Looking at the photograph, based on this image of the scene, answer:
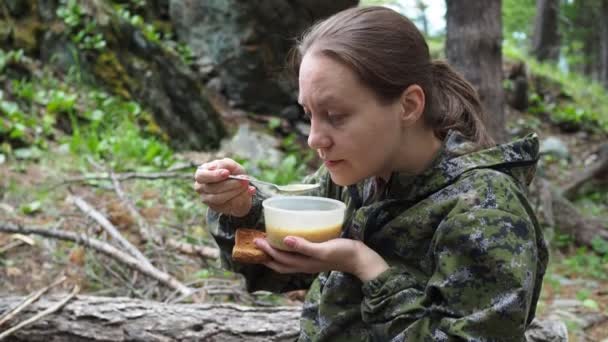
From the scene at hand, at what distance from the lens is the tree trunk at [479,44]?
4.30 meters

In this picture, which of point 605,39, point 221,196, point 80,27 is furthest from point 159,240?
point 605,39

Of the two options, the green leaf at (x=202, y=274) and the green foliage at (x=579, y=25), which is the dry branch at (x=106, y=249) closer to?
the green leaf at (x=202, y=274)

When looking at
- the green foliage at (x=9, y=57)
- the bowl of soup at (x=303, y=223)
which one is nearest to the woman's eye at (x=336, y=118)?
the bowl of soup at (x=303, y=223)

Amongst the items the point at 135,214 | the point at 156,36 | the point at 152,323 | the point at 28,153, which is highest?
the point at 156,36

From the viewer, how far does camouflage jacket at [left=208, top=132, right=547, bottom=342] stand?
4.38ft

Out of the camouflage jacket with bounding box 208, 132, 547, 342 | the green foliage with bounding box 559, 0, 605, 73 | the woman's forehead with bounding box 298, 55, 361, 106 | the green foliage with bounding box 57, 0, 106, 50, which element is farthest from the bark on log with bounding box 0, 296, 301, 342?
the green foliage with bounding box 559, 0, 605, 73

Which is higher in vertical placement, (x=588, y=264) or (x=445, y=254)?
(x=445, y=254)

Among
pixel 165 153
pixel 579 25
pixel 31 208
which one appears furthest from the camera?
pixel 579 25

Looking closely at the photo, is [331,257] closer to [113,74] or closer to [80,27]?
[113,74]

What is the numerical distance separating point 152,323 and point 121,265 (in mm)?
1073

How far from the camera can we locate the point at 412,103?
1.53 metres

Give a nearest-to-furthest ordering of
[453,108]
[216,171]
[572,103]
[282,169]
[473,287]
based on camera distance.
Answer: [473,287]
[216,171]
[453,108]
[282,169]
[572,103]

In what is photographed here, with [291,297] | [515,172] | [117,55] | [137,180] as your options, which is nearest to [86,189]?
[137,180]

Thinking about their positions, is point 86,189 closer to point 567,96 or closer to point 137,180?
point 137,180
